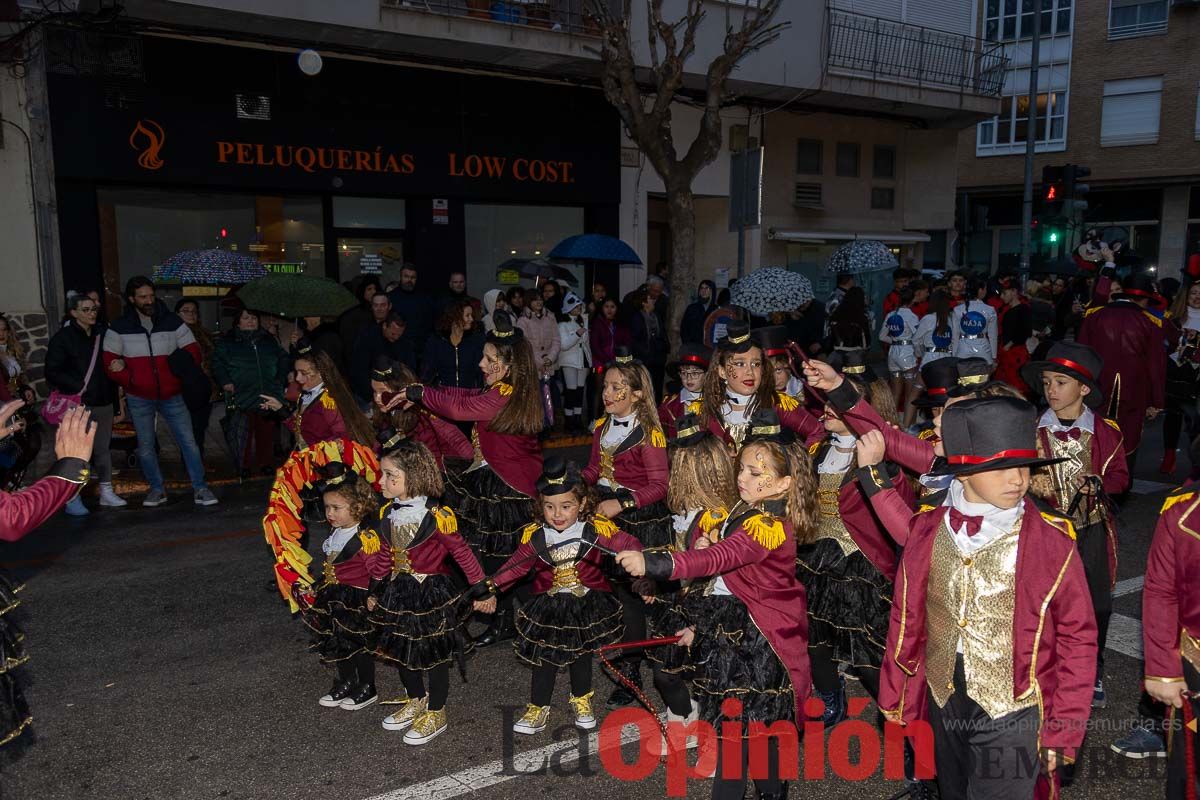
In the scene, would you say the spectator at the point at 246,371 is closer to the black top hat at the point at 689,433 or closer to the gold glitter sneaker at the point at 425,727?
the gold glitter sneaker at the point at 425,727

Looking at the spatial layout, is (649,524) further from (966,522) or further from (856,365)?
(966,522)

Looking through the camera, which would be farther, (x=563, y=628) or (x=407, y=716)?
(x=407, y=716)

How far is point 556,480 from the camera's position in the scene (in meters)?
4.57

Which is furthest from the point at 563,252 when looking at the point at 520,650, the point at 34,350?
the point at 520,650

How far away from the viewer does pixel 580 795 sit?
4246mm

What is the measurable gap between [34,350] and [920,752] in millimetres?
13116

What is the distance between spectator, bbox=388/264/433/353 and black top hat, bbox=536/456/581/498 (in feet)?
25.1

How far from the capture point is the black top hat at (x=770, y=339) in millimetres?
5773

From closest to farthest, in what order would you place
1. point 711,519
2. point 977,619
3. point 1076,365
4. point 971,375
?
1. point 977,619
2. point 711,519
3. point 971,375
4. point 1076,365

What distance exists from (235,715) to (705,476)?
291 centimetres

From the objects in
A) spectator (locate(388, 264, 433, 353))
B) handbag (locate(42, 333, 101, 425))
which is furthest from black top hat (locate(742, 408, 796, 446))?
spectator (locate(388, 264, 433, 353))

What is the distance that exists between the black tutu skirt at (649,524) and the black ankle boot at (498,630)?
3.55ft

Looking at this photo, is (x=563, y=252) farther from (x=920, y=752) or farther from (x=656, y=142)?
(x=920, y=752)

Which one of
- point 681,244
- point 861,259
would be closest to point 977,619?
point 681,244
